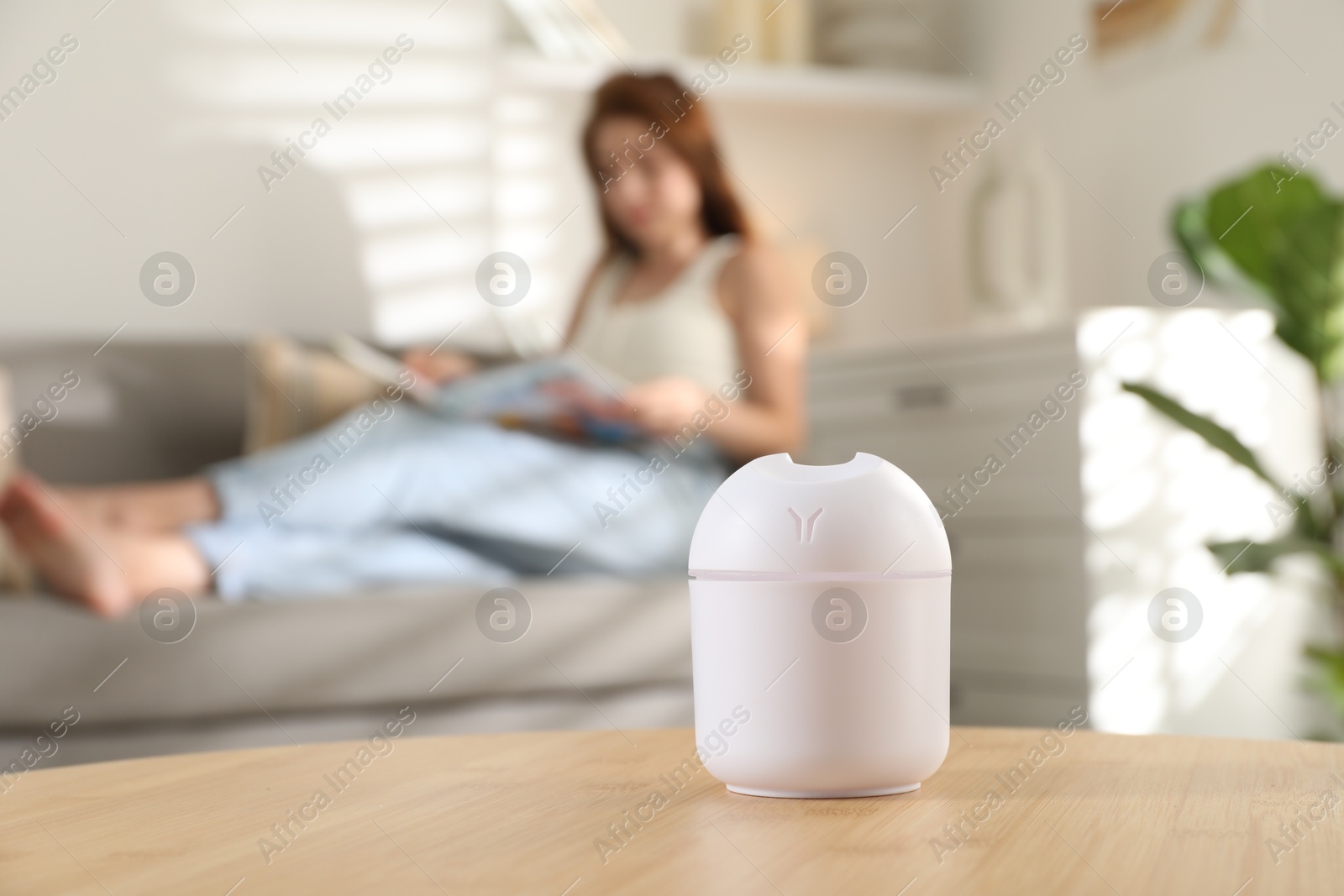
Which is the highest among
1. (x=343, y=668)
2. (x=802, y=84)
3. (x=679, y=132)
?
(x=802, y=84)

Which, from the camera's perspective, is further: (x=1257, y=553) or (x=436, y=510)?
(x=436, y=510)

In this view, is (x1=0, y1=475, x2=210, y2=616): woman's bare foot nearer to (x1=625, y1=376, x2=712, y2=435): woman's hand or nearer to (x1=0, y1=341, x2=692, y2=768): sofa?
(x1=0, y1=341, x2=692, y2=768): sofa

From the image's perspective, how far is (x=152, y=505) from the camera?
172 cm

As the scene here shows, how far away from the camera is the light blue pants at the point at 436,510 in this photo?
1.60 meters

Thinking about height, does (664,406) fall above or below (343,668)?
above

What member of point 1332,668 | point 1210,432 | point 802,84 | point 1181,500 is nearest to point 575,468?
point 1210,432

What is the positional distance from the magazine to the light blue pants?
49mm

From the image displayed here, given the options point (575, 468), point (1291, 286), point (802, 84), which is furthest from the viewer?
point (802, 84)

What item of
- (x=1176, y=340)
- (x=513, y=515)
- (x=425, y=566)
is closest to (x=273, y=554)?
(x=425, y=566)

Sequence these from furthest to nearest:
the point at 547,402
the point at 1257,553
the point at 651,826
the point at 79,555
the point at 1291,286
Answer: the point at 547,402 → the point at 1291,286 → the point at 1257,553 → the point at 79,555 → the point at 651,826

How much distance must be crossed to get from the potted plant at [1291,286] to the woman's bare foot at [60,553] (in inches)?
49.9

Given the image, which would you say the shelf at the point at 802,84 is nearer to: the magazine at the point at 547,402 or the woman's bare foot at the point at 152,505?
the magazine at the point at 547,402

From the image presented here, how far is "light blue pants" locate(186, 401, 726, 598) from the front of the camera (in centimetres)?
160

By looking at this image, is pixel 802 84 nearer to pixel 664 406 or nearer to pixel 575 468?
pixel 664 406
